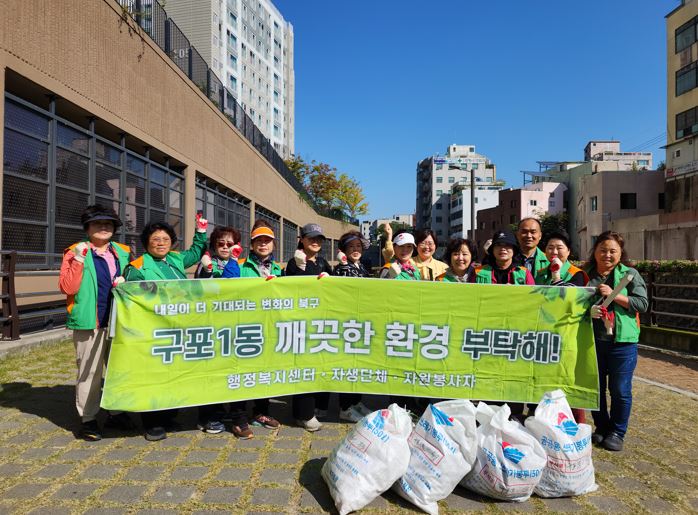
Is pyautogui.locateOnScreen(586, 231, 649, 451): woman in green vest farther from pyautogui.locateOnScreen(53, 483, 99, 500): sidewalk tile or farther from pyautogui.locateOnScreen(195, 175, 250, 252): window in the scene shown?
pyautogui.locateOnScreen(195, 175, 250, 252): window

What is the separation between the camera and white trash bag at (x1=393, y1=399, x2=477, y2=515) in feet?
9.00

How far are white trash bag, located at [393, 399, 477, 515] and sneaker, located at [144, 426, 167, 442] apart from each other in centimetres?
197

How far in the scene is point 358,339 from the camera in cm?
390

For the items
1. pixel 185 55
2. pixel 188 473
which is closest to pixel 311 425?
pixel 188 473

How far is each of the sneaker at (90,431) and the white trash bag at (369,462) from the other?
206 cm

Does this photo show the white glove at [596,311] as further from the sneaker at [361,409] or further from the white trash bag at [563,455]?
the sneaker at [361,409]

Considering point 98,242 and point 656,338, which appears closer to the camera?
point 98,242

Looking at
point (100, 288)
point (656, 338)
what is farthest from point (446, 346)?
point (656, 338)

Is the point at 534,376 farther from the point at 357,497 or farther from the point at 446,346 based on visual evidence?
the point at 357,497

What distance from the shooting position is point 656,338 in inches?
373

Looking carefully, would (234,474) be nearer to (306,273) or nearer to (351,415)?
(351,415)

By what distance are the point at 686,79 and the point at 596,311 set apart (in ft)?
136

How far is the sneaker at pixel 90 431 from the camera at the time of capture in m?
3.59

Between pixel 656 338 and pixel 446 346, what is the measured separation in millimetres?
8036
